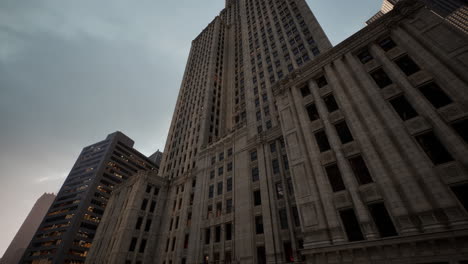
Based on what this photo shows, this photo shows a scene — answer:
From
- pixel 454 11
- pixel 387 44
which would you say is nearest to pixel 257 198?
pixel 387 44

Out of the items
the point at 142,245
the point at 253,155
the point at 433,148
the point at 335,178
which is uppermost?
the point at 253,155

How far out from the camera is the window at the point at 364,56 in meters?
22.5

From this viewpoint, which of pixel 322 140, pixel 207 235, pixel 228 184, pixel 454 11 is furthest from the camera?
pixel 454 11

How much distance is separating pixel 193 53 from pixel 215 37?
1495 cm

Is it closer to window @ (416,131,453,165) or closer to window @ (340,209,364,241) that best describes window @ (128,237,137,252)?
window @ (340,209,364,241)

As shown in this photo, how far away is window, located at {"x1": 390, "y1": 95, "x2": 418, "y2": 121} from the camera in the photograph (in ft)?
56.9

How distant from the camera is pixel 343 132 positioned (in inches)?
797

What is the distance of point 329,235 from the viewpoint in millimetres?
16234

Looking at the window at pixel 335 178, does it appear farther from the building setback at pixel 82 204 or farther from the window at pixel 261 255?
the building setback at pixel 82 204

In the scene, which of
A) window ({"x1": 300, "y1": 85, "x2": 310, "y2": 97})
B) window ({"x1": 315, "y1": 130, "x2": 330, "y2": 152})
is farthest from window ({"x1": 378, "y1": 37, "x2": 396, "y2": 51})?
window ({"x1": 315, "y1": 130, "x2": 330, "y2": 152})

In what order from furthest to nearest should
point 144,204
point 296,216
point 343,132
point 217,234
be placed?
point 144,204 < point 217,234 < point 296,216 < point 343,132

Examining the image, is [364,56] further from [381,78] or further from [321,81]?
[321,81]

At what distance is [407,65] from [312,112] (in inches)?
380

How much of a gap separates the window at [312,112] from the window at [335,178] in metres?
6.37
